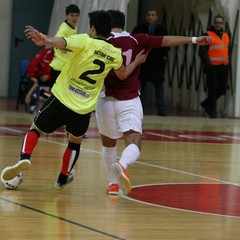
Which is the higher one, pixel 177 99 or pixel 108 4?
pixel 108 4

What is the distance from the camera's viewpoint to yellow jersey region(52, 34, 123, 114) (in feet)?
28.3

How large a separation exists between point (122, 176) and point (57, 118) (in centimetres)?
91

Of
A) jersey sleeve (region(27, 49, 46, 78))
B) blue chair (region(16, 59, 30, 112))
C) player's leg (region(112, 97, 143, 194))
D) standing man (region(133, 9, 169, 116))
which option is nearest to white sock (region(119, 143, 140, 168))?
player's leg (region(112, 97, 143, 194))

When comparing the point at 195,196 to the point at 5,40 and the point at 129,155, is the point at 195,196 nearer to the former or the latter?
the point at 129,155

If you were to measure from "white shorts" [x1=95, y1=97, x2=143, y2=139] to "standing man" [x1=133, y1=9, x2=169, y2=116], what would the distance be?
10.4m

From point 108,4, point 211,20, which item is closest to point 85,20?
point 108,4

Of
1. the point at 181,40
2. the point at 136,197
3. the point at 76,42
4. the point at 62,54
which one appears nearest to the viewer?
the point at 76,42

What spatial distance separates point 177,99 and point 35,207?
15758 millimetres

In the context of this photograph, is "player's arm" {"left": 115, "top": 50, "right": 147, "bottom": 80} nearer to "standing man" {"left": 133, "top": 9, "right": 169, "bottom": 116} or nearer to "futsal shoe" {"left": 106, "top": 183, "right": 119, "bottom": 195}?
"futsal shoe" {"left": 106, "top": 183, "right": 119, "bottom": 195}

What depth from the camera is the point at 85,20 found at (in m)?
19.9

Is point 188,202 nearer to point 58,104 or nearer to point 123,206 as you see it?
point 123,206

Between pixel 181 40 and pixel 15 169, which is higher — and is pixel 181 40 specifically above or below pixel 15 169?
above

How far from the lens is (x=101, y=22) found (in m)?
8.60

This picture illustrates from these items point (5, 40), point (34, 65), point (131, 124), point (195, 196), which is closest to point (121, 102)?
point (131, 124)
